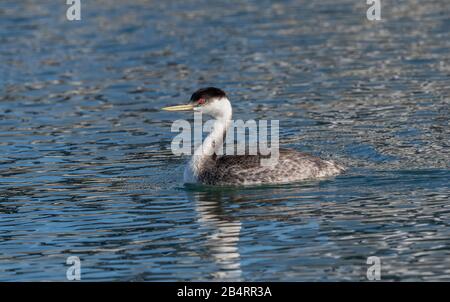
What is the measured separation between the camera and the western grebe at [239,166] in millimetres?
16234

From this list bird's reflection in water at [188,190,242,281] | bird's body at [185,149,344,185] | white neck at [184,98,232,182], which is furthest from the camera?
white neck at [184,98,232,182]

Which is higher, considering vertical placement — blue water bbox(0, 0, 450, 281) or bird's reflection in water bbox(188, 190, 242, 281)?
blue water bbox(0, 0, 450, 281)

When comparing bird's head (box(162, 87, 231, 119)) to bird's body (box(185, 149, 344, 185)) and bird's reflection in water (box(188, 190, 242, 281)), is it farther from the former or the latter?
bird's reflection in water (box(188, 190, 242, 281))

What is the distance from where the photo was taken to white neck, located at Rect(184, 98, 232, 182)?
1666 cm

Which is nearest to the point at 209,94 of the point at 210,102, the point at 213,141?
the point at 210,102

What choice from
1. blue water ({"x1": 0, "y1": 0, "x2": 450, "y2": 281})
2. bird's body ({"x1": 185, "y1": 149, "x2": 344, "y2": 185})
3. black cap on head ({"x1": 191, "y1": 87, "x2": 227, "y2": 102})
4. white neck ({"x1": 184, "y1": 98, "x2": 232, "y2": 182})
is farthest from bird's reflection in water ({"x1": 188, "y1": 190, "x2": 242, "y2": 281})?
black cap on head ({"x1": 191, "y1": 87, "x2": 227, "y2": 102})

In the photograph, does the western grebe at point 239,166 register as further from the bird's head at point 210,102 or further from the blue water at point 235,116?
the blue water at point 235,116

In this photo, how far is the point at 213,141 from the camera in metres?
17.0

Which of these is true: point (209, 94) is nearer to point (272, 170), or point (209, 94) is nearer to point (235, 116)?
point (272, 170)

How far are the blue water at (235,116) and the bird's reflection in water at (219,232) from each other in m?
0.04

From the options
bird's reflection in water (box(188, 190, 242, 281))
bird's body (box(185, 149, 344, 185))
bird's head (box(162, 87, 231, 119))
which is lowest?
bird's reflection in water (box(188, 190, 242, 281))

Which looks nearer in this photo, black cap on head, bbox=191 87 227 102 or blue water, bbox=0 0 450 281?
blue water, bbox=0 0 450 281

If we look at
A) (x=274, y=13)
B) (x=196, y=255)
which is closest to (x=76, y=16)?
(x=274, y=13)
